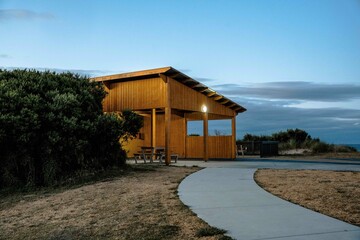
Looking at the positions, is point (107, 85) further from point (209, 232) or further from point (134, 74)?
point (209, 232)

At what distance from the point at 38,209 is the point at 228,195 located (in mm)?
4570

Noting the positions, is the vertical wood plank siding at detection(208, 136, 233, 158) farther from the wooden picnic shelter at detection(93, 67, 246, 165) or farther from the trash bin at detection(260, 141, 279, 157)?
the trash bin at detection(260, 141, 279, 157)

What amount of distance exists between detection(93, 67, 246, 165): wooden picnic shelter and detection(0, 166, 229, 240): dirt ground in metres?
7.15

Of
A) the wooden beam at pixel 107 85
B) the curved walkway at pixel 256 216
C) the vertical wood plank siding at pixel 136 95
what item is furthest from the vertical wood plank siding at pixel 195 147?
the curved walkway at pixel 256 216

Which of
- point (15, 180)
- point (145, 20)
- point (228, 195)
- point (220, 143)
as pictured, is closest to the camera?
point (228, 195)

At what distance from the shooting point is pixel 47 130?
13.1 metres

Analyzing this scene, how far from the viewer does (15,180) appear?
12.6 metres

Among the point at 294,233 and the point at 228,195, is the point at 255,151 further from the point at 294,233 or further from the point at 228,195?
the point at 294,233

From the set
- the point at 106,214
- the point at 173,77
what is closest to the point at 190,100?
the point at 173,77

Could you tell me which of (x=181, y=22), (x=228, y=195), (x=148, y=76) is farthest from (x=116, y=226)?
(x=148, y=76)

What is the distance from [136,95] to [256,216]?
48.7 ft

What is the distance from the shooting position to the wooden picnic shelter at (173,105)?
1945 centimetres

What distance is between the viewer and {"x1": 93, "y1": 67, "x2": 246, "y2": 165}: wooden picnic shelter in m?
19.5

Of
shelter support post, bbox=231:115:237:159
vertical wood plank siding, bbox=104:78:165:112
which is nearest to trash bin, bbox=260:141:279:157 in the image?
shelter support post, bbox=231:115:237:159
